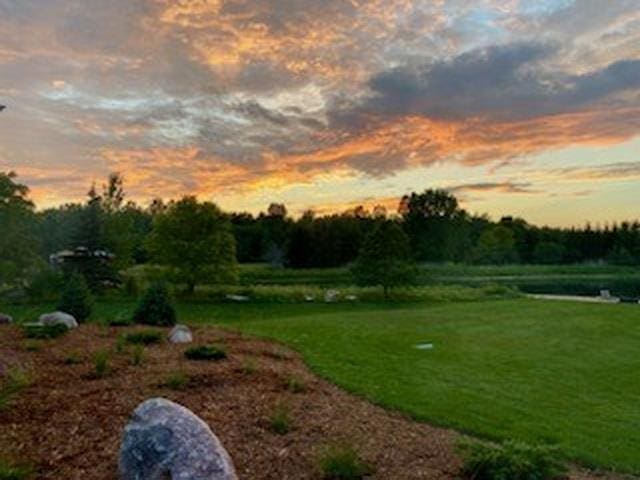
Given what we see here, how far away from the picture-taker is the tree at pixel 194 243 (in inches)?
1471

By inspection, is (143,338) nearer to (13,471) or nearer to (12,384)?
(12,384)

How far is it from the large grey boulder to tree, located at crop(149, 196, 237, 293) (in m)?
31.3

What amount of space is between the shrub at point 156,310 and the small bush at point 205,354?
243 inches

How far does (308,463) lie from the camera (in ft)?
23.4

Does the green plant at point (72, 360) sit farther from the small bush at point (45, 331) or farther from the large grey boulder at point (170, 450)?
the large grey boulder at point (170, 450)

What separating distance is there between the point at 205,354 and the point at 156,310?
6554 mm

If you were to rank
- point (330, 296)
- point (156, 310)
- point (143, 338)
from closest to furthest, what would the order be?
point (143, 338)
point (156, 310)
point (330, 296)

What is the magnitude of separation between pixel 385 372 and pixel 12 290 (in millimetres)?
26637

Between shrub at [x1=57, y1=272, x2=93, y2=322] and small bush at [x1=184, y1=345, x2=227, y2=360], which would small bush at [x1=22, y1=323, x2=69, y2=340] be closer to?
shrub at [x1=57, y1=272, x2=93, y2=322]

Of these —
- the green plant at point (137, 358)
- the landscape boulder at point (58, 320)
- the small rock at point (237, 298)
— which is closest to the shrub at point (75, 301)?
the landscape boulder at point (58, 320)

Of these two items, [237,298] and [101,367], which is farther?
[237,298]

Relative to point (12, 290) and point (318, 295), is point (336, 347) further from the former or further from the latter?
point (12, 290)

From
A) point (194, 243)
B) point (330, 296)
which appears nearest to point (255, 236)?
point (194, 243)

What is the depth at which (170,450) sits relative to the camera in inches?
234
